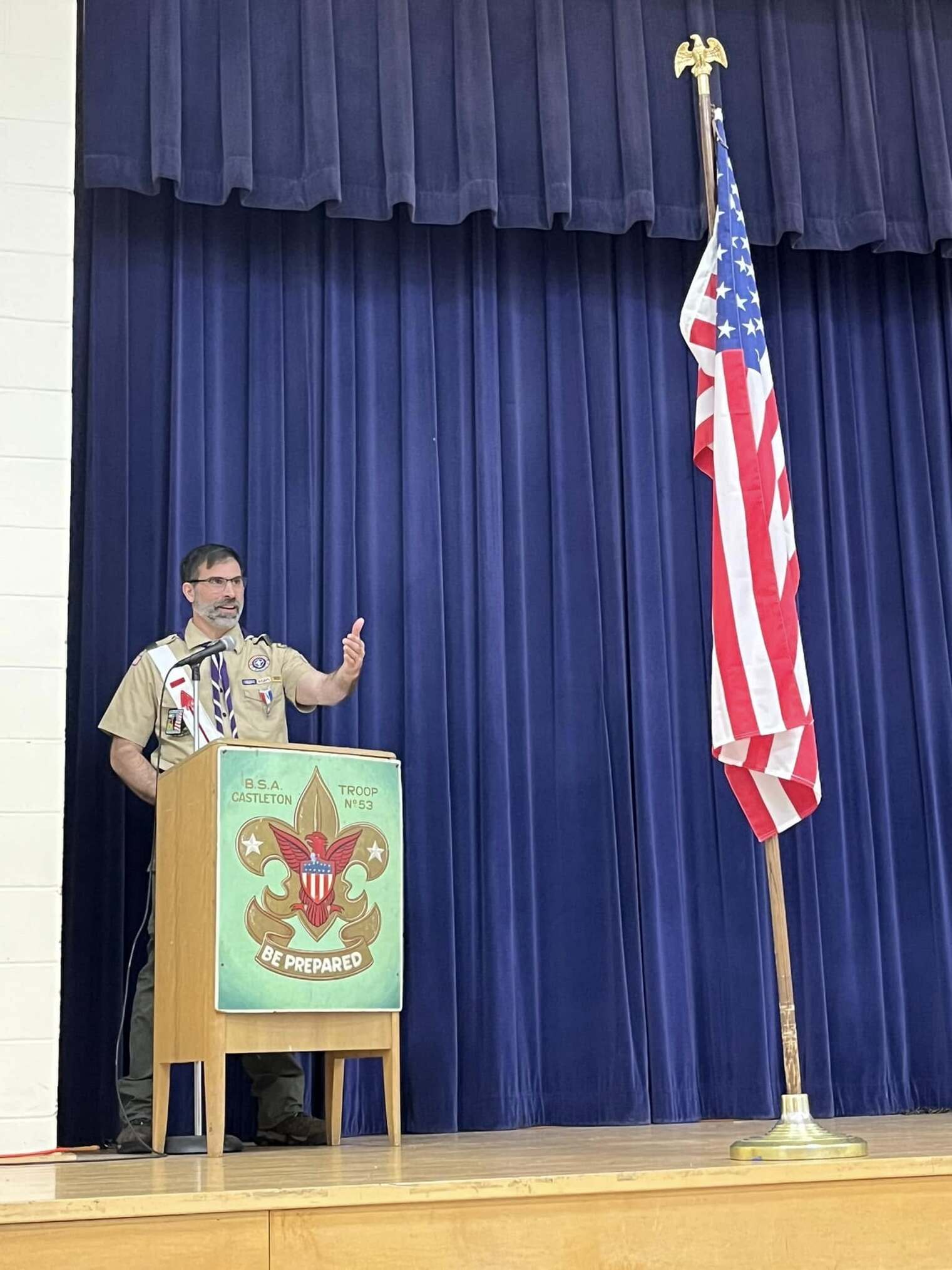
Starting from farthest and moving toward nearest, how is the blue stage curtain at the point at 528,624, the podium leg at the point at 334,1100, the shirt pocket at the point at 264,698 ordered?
the blue stage curtain at the point at 528,624, the shirt pocket at the point at 264,698, the podium leg at the point at 334,1100

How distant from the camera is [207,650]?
3.68 m

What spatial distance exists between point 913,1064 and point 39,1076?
264 cm

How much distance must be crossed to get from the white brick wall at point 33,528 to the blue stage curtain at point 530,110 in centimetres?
22

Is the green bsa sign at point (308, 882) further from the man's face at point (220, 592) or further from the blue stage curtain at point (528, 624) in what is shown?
the blue stage curtain at point (528, 624)

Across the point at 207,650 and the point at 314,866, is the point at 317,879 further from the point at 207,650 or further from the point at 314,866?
the point at 207,650

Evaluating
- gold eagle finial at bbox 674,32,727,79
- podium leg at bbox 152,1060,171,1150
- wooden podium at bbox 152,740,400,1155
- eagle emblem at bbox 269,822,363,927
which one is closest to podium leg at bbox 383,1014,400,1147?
wooden podium at bbox 152,740,400,1155

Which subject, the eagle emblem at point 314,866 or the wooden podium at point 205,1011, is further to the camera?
the eagle emblem at point 314,866

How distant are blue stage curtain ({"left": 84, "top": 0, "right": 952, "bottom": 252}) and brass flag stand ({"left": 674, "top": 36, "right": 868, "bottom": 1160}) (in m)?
1.38

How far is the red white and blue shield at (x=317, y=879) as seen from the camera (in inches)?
136

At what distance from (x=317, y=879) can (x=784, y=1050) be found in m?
1.09

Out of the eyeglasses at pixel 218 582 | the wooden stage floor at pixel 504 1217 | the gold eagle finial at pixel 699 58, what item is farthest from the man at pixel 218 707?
the gold eagle finial at pixel 699 58

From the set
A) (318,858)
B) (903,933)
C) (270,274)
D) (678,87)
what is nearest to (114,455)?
(270,274)

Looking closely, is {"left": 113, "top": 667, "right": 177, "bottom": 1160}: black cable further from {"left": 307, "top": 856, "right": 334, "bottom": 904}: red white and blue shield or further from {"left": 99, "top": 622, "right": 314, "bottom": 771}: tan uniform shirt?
{"left": 307, "top": 856, "right": 334, "bottom": 904}: red white and blue shield

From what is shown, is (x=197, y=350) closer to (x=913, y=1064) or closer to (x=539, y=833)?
(x=539, y=833)
